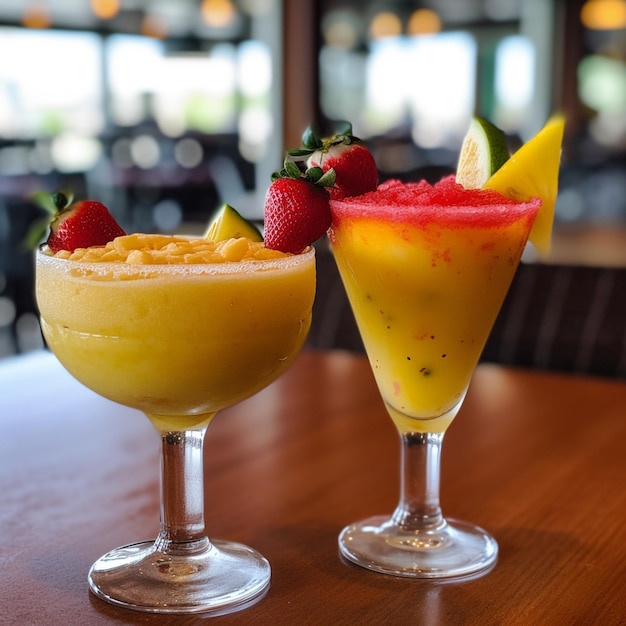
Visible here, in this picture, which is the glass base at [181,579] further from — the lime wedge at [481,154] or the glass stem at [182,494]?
the lime wedge at [481,154]

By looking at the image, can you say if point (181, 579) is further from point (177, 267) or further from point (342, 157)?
point (342, 157)

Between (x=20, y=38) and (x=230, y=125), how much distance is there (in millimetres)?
2200

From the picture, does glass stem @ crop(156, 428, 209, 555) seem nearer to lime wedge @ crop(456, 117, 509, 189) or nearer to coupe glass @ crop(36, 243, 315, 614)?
coupe glass @ crop(36, 243, 315, 614)

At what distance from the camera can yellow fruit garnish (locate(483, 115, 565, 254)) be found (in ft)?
2.88

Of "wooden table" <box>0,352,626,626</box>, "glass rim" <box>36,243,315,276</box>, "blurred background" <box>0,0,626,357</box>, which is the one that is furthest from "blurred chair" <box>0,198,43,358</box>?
"glass rim" <box>36,243,315,276</box>

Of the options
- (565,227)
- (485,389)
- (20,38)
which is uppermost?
(20,38)

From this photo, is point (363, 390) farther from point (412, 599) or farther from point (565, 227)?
point (565, 227)

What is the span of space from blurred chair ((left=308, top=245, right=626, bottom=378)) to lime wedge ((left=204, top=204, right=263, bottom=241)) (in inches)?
47.8

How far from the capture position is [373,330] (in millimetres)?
Answer: 933

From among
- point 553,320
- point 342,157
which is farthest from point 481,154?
point 553,320

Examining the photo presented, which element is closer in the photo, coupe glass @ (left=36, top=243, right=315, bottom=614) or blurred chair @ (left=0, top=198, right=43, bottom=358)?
coupe glass @ (left=36, top=243, right=315, bottom=614)

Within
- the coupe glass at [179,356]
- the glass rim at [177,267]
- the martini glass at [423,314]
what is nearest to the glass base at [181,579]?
the coupe glass at [179,356]

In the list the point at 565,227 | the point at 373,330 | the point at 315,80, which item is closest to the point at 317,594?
the point at 373,330

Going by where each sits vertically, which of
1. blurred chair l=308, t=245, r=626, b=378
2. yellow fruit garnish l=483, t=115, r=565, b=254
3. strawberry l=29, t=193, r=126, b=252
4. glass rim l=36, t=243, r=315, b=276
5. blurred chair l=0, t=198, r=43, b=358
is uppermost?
yellow fruit garnish l=483, t=115, r=565, b=254
